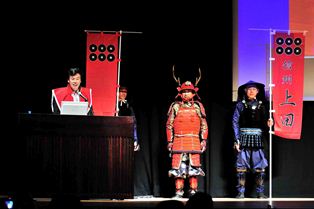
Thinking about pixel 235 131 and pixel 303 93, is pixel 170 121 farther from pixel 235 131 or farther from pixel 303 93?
pixel 303 93

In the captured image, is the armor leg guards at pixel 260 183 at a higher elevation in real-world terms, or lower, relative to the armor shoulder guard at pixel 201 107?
lower

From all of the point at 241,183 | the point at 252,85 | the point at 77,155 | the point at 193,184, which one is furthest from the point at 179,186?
the point at 77,155

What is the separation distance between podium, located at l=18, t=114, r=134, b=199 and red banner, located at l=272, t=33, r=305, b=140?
2403 mm

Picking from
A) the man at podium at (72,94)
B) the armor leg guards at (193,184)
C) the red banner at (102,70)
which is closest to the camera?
the man at podium at (72,94)

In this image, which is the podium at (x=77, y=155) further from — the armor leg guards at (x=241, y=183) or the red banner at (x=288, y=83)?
the red banner at (x=288, y=83)

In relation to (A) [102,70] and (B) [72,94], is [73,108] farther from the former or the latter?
(A) [102,70]

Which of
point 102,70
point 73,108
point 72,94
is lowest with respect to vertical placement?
point 73,108

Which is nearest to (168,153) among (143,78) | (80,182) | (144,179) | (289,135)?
(144,179)

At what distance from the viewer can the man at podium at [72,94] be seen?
7.65m

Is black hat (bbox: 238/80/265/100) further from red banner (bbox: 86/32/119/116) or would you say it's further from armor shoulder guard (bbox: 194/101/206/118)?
red banner (bbox: 86/32/119/116)

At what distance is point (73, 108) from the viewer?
7121 mm

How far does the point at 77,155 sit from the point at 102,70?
6.42 ft

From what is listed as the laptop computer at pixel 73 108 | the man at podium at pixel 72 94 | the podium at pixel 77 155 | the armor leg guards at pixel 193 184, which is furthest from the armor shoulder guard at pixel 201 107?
the laptop computer at pixel 73 108

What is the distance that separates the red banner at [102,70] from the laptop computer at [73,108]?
52.2 inches
